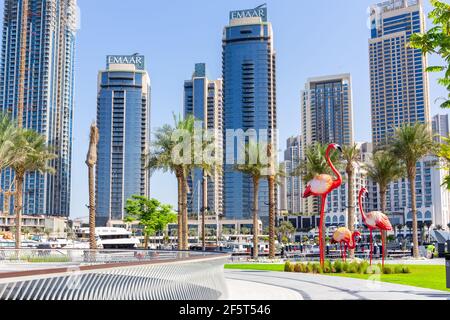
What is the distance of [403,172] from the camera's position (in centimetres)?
5488

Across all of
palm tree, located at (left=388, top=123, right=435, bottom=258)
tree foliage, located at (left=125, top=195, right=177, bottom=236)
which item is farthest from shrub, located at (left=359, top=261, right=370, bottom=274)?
tree foliage, located at (left=125, top=195, right=177, bottom=236)

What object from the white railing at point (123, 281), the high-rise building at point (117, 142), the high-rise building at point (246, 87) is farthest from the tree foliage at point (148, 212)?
the high-rise building at point (117, 142)

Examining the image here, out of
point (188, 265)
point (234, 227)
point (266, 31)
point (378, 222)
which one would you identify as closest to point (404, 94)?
point (266, 31)

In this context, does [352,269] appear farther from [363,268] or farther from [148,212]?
[148,212]

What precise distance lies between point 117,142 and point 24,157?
5688 inches

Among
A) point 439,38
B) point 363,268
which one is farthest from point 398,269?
point 439,38

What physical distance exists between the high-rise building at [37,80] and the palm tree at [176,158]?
13877 centimetres

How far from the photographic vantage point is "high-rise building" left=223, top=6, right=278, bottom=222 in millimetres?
170625

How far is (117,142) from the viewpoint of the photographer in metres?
187

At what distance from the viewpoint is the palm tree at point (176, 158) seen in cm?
4197

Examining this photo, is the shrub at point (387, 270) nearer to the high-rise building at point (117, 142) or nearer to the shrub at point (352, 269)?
the shrub at point (352, 269)

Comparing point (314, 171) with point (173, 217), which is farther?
point (173, 217)
